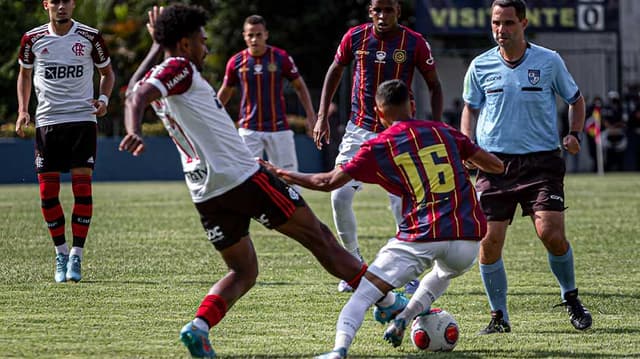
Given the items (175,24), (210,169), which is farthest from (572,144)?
(175,24)

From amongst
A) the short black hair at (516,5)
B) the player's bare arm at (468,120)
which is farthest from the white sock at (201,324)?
the short black hair at (516,5)

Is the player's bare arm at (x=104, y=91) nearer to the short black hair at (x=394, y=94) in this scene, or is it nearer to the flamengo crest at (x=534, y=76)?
the flamengo crest at (x=534, y=76)

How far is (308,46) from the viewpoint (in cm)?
3462

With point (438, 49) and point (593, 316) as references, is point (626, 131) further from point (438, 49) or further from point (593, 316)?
point (593, 316)

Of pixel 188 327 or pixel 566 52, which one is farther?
pixel 566 52

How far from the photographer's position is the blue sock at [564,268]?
306 inches

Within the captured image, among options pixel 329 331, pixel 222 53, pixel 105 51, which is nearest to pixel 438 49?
pixel 222 53

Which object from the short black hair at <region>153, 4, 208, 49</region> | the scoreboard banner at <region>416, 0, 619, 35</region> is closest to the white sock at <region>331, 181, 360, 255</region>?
the short black hair at <region>153, 4, 208, 49</region>

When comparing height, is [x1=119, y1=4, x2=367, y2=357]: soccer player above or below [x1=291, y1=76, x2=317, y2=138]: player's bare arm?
above

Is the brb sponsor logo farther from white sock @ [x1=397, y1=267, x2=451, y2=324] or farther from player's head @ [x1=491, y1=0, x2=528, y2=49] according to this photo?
white sock @ [x1=397, y1=267, x2=451, y2=324]

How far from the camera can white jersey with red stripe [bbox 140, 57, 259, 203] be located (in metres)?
6.23

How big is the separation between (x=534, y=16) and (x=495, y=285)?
23259 mm

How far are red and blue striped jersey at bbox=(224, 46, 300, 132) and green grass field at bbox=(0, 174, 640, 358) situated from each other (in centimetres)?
137

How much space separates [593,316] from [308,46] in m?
27.0
